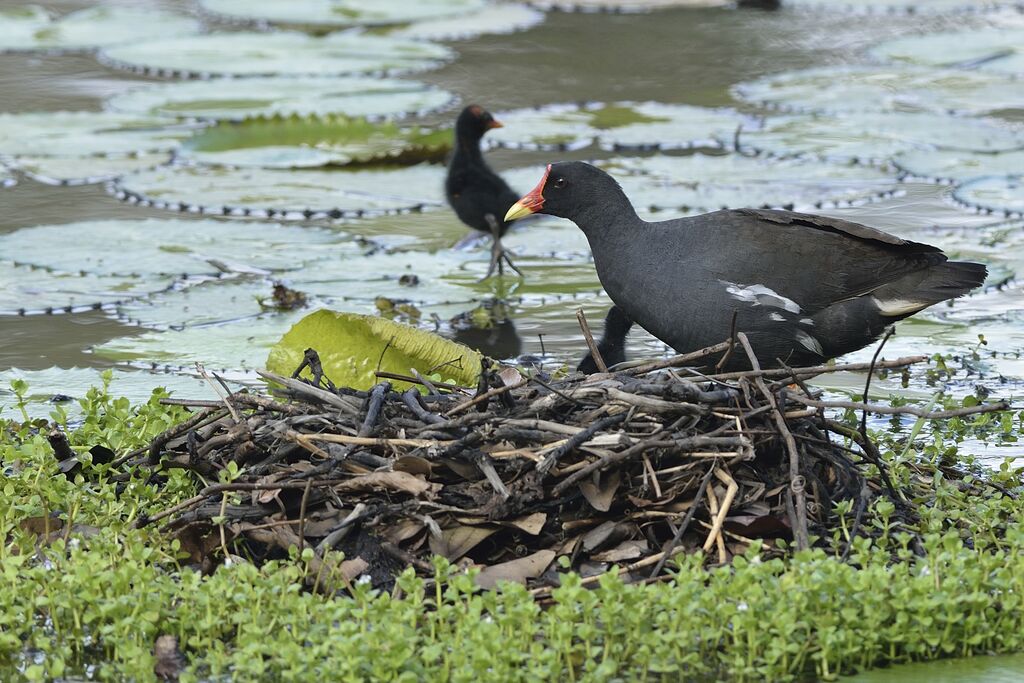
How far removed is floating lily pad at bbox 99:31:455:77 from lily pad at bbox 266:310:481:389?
6334 mm

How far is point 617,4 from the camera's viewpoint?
→ 13727mm

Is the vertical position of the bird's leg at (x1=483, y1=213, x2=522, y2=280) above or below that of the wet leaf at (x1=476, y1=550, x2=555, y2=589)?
above

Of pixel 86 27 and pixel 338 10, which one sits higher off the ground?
pixel 338 10

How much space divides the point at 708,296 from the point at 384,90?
6539 mm

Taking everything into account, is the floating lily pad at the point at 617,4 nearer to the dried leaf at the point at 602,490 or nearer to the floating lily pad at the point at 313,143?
the floating lily pad at the point at 313,143

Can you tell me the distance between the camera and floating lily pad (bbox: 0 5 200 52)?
39.7ft

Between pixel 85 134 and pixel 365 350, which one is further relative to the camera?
pixel 85 134

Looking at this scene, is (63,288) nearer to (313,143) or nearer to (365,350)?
(365,350)

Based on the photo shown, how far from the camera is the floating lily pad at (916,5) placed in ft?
43.7

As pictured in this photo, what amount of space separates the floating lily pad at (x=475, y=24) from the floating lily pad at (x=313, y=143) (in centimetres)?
306

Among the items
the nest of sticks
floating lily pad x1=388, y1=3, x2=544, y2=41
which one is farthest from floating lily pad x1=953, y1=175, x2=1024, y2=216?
floating lily pad x1=388, y1=3, x2=544, y2=41

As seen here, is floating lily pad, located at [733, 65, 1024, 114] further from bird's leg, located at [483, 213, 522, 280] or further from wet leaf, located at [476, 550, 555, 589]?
wet leaf, located at [476, 550, 555, 589]

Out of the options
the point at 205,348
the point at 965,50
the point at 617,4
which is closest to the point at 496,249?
the point at 205,348

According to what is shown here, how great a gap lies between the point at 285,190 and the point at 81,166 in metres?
1.32
